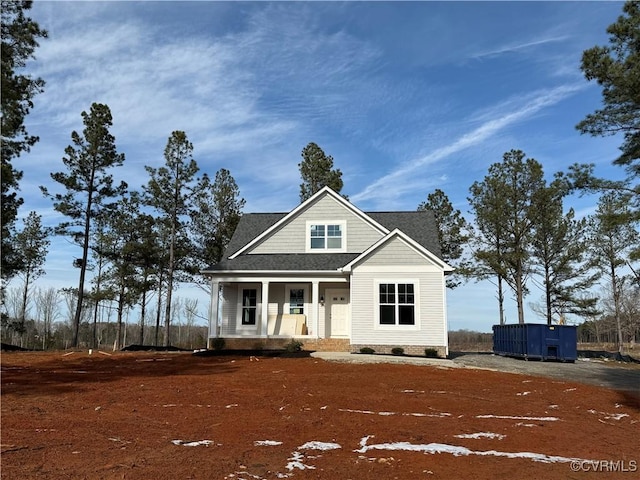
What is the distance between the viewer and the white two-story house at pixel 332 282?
58.0 ft

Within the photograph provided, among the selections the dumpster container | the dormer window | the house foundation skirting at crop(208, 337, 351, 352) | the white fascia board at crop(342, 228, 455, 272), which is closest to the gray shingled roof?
the dormer window

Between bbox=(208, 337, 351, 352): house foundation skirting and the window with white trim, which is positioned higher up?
the window with white trim

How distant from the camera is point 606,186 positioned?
15430 mm

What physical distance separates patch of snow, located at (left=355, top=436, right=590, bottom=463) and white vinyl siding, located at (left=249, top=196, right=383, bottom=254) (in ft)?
51.9

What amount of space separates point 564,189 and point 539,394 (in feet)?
29.7

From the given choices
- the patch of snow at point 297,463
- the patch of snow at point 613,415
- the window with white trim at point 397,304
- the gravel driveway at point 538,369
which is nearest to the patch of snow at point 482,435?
the patch of snow at point 297,463

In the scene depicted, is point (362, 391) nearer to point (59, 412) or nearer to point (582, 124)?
point (59, 412)

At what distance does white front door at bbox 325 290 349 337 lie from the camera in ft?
66.0

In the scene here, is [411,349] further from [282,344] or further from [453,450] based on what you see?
[453,450]

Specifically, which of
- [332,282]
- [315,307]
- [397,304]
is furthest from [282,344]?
[397,304]

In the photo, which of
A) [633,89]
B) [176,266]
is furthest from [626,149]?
[176,266]

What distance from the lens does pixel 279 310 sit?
20.5 meters

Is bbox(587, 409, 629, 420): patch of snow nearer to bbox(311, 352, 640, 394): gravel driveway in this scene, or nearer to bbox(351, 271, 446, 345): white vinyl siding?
bbox(311, 352, 640, 394): gravel driveway

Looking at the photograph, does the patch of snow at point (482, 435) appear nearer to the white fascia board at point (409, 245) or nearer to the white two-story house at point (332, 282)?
the white two-story house at point (332, 282)
